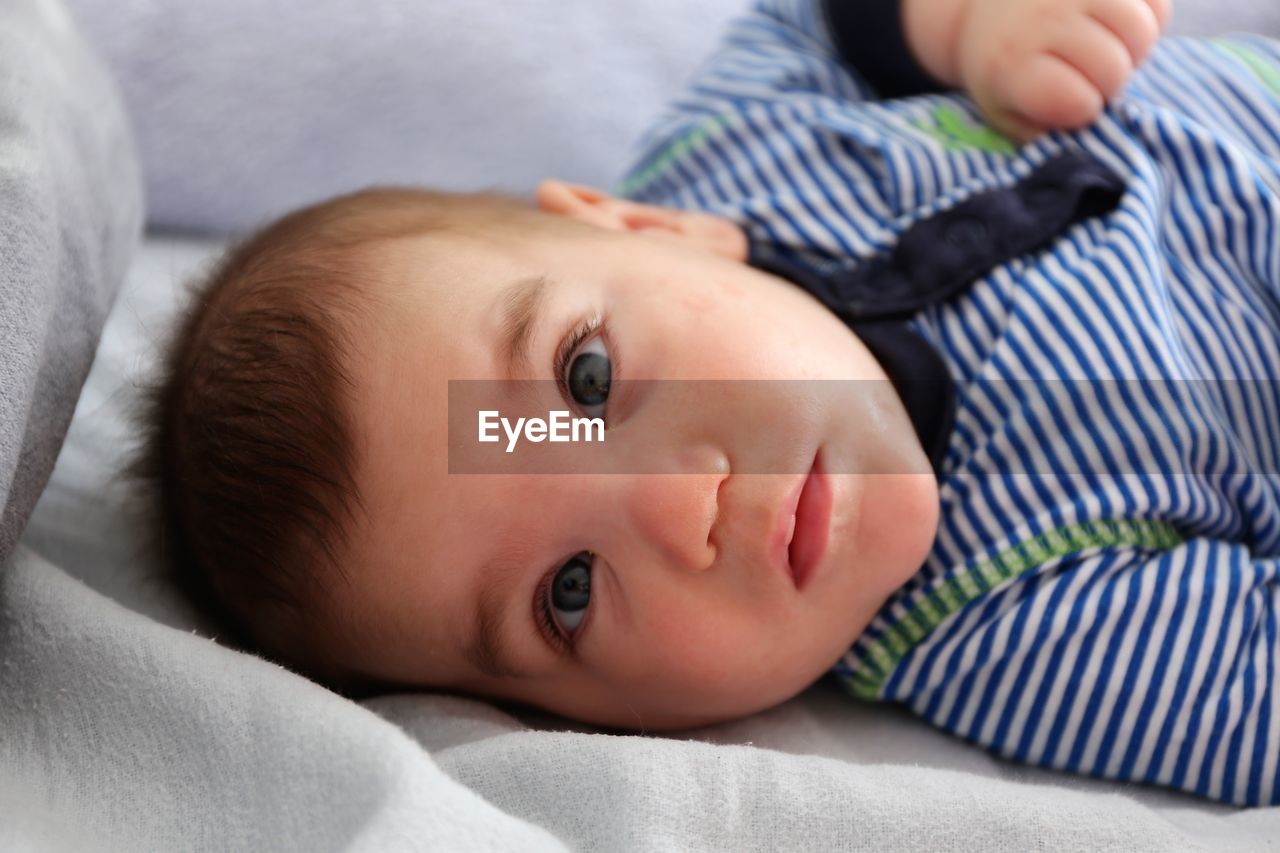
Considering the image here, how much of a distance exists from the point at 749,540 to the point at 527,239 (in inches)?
11.6

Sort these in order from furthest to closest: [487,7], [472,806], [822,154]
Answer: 1. [487,7]
2. [822,154]
3. [472,806]

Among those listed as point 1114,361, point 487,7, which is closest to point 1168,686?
point 1114,361

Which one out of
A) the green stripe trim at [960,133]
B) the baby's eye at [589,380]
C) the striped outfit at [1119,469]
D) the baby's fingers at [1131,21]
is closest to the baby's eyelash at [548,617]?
the baby's eye at [589,380]

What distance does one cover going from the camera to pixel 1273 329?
98cm

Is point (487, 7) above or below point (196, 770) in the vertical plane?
→ above

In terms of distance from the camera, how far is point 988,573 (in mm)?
924

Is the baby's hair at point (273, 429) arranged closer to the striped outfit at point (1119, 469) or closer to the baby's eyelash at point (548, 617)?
the baby's eyelash at point (548, 617)

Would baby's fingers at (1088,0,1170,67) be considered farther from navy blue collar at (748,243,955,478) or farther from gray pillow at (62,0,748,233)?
gray pillow at (62,0,748,233)

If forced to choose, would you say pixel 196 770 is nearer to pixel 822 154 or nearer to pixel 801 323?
pixel 801 323

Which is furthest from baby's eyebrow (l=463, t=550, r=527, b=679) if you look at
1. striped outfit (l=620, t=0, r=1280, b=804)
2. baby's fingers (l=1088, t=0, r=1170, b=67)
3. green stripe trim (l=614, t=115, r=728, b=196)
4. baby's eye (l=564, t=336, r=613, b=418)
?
baby's fingers (l=1088, t=0, r=1170, b=67)

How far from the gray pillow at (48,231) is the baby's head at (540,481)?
3.8 inches

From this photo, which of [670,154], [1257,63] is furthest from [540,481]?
[1257,63]

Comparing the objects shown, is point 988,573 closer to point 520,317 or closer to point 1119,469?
point 1119,469

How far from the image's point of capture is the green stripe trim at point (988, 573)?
0.91m
